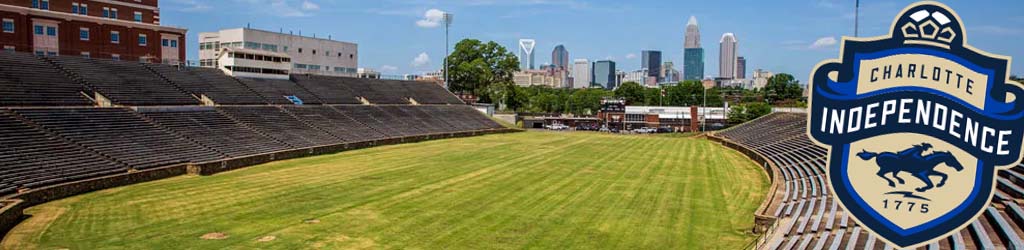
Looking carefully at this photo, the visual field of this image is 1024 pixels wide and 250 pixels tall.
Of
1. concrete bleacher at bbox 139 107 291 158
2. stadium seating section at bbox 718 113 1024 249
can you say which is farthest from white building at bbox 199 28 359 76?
stadium seating section at bbox 718 113 1024 249

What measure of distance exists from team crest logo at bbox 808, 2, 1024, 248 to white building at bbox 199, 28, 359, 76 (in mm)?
57886

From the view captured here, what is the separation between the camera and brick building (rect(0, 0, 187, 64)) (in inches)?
1588

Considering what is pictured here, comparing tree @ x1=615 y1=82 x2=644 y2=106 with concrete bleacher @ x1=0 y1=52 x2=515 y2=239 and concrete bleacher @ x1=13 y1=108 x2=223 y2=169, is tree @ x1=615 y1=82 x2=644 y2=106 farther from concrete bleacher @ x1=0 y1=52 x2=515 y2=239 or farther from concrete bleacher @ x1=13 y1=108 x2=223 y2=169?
concrete bleacher @ x1=13 y1=108 x2=223 y2=169

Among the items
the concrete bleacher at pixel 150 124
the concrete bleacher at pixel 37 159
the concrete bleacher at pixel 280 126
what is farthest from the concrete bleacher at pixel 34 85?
the concrete bleacher at pixel 280 126

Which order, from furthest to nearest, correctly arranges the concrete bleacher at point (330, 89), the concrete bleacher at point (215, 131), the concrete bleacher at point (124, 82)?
the concrete bleacher at point (330, 89) < the concrete bleacher at point (124, 82) < the concrete bleacher at point (215, 131)

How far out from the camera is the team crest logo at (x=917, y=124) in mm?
6012

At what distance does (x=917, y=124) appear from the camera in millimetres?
6191

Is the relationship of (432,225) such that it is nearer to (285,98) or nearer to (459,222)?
(459,222)

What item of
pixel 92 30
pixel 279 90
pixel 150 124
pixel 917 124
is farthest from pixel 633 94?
pixel 917 124

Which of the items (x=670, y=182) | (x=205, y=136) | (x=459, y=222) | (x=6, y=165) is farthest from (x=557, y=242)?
(x=205, y=136)

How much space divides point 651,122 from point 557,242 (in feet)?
240

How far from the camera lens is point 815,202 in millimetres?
17531

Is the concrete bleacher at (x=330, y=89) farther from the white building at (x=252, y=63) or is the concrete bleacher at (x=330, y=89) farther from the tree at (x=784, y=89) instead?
the tree at (x=784, y=89)

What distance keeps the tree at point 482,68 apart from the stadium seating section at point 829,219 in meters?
58.0
